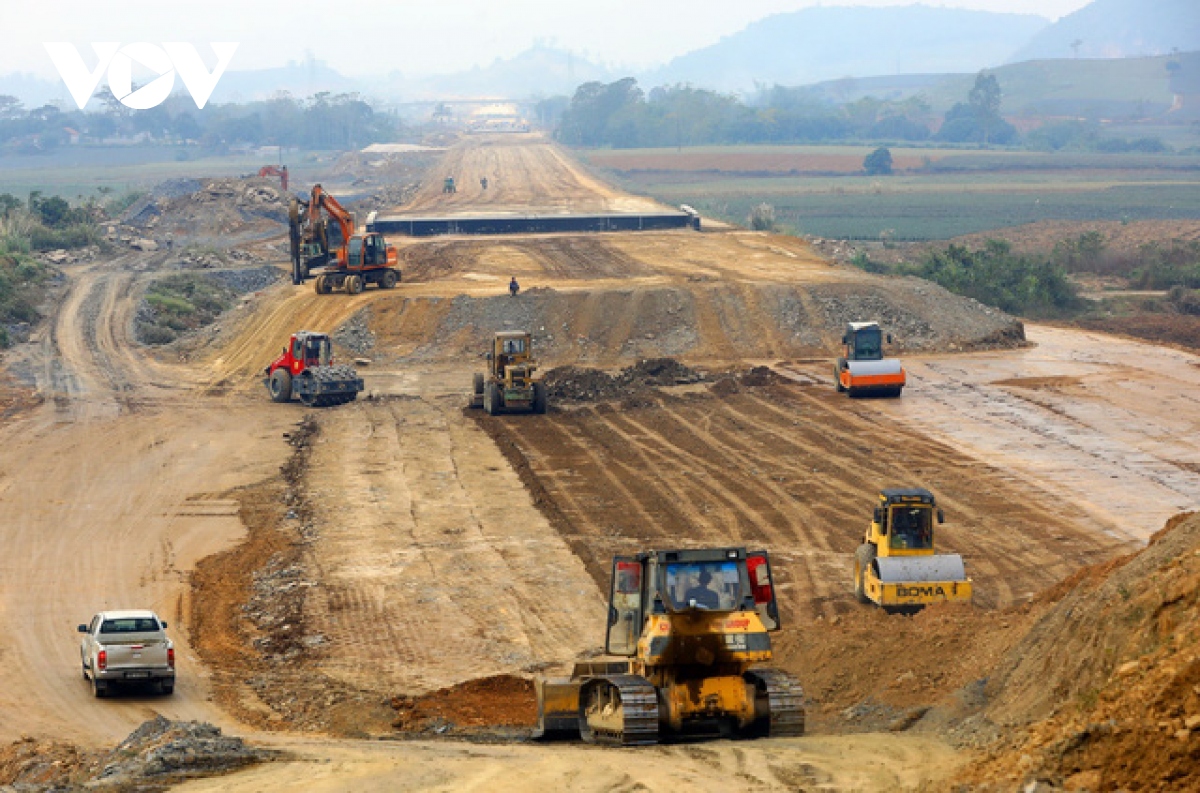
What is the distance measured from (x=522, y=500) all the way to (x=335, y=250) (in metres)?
28.6

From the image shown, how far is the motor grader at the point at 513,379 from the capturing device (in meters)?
40.7

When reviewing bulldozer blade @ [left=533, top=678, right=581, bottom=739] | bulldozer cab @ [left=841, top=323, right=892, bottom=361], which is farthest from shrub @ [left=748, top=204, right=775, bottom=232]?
bulldozer blade @ [left=533, top=678, right=581, bottom=739]

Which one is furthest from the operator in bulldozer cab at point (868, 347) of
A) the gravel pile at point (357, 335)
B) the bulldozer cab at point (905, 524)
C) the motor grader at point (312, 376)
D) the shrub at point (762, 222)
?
the shrub at point (762, 222)

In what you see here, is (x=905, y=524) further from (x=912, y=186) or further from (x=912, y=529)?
(x=912, y=186)

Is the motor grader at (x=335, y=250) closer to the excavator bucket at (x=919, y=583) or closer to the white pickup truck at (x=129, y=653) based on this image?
the white pickup truck at (x=129, y=653)

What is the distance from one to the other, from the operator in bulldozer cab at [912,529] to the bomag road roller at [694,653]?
7171 mm

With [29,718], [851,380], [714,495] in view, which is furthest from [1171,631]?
[851,380]

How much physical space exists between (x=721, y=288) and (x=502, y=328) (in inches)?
366

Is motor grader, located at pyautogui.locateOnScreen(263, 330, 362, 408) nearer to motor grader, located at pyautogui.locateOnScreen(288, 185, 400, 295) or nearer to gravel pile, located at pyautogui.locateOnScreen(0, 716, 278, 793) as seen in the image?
motor grader, located at pyautogui.locateOnScreen(288, 185, 400, 295)

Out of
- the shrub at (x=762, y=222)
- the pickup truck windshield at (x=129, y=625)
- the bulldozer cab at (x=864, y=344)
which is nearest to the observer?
the pickup truck windshield at (x=129, y=625)

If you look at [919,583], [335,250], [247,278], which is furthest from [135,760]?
[247,278]

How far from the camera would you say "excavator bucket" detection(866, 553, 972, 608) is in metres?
21.2

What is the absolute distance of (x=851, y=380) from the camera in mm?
42094

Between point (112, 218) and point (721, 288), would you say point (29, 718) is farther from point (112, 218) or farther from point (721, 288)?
point (112, 218)
